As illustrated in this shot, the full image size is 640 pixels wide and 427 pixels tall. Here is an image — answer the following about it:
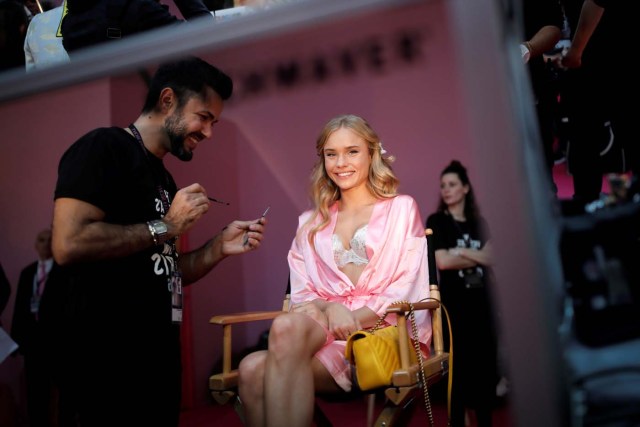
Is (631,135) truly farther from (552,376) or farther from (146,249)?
(146,249)

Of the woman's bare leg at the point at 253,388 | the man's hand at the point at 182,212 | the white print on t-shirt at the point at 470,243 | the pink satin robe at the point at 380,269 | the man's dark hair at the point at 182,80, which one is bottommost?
the woman's bare leg at the point at 253,388

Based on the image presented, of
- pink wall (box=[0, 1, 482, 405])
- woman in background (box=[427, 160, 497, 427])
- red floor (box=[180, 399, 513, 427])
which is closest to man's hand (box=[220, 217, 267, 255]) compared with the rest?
woman in background (box=[427, 160, 497, 427])

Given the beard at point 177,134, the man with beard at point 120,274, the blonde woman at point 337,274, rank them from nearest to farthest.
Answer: the man with beard at point 120,274, the blonde woman at point 337,274, the beard at point 177,134

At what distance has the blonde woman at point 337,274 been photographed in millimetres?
2059

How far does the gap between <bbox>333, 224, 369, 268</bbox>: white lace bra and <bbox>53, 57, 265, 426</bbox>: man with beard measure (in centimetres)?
69

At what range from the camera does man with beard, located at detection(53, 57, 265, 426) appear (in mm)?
1955

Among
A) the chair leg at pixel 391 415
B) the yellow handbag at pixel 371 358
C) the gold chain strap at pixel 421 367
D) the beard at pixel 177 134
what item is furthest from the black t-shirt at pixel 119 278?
the gold chain strap at pixel 421 367

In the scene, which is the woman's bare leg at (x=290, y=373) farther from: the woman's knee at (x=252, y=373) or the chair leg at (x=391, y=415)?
the chair leg at (x=391, y=415)

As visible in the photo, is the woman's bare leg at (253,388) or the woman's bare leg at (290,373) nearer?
the woman's bare leg at (290,373)

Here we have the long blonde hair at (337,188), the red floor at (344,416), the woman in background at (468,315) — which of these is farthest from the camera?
the red floor at (344,416)

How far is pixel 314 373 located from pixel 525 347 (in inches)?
53.8

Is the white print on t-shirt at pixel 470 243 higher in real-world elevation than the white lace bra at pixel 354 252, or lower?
higher

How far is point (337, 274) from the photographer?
255 cm

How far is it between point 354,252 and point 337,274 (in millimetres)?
127
